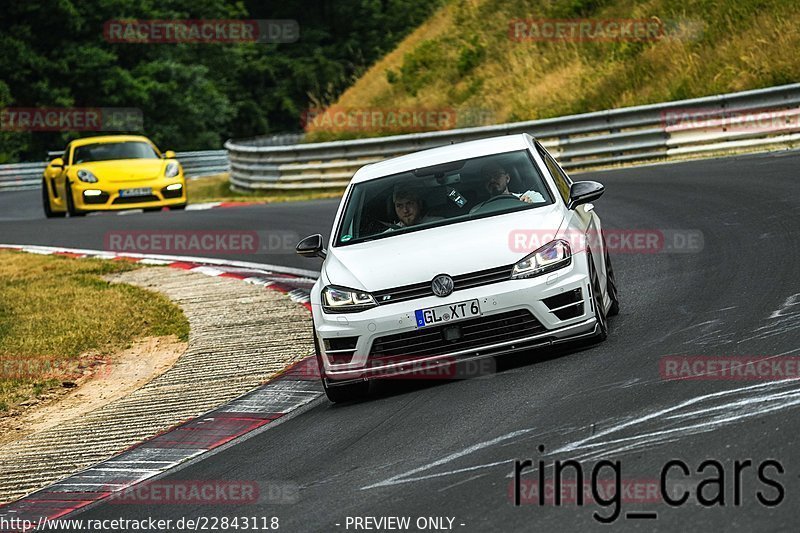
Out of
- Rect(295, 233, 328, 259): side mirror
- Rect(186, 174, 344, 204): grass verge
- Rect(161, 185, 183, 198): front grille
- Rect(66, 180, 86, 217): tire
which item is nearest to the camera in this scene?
Rect(295, 233, 328, 259): side mirror

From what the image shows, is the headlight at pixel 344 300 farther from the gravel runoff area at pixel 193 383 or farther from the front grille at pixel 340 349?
the gravel runoff area at pixel 193 383

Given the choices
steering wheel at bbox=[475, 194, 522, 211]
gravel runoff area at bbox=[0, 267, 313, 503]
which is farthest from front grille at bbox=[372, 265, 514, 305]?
gravel runoff area at bbox=[0, 267, 313, 503]

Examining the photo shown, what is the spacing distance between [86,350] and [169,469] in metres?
4.35

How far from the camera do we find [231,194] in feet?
98.5

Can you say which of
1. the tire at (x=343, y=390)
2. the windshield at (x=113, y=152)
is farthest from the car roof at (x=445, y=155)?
the windshield at (x=113, y=152)

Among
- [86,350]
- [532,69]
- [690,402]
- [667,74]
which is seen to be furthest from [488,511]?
[532,69]

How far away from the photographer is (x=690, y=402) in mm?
6180

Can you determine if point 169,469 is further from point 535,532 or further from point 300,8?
point 300,8

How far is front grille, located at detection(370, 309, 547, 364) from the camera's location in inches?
295

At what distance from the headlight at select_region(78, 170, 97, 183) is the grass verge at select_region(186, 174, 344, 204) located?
13.1 ft

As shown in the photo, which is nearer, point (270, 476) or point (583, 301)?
point (270, 476)

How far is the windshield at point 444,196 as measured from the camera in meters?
8.50

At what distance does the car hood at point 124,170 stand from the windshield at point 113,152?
1.12 ft

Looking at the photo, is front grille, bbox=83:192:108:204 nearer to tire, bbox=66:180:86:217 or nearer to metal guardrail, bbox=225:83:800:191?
tire, bbox=66:180:86:217
